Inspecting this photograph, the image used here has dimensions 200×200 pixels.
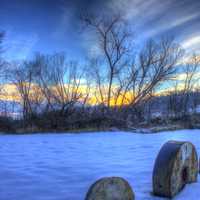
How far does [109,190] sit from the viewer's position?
214cm

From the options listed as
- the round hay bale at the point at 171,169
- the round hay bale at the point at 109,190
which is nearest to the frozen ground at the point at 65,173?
the round hay bale at the point at 171,169

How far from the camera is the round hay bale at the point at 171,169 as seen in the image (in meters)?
2.58

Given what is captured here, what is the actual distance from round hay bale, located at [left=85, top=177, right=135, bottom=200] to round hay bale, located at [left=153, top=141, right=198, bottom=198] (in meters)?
0.45

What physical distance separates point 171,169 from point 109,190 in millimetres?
795

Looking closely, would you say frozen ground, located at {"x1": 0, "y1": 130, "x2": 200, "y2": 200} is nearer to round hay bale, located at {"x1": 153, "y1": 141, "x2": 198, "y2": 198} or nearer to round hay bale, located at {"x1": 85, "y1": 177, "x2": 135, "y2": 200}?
round hay bale, located at {"x1": 153, "y1": 141, "x2": 198, "y2": 198}

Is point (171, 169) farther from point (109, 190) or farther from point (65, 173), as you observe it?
point (65, 173)

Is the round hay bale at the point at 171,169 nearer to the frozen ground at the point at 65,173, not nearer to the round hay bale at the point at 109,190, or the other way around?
the frozen ground at the point at 65,173

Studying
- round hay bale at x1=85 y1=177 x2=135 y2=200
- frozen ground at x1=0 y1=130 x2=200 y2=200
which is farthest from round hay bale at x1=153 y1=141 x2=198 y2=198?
round hay bale at x1=85 y1=177 x2=135 y2=200

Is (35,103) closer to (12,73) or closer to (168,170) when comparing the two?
(12,73)

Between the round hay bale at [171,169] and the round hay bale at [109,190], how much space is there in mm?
453

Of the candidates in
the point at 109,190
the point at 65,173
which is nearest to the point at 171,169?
the point at 109,190

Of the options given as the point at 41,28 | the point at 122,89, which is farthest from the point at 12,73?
the point at 122,89

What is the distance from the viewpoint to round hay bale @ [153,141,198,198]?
8.47 feet

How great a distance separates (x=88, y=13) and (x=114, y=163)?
13.8 m
